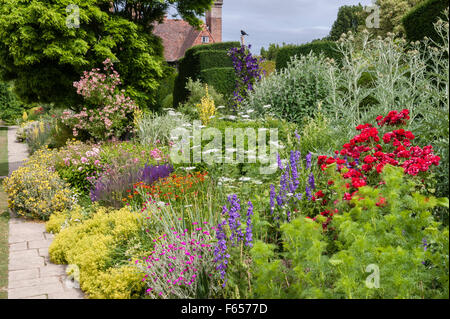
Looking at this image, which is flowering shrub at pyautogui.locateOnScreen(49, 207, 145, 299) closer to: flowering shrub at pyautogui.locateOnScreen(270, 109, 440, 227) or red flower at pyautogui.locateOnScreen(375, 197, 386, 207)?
flowering shrub at pyautogui.locateOnScreen(270, 109, 440, 227)

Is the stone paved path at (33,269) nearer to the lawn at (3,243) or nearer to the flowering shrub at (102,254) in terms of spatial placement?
the lawn at (3,243)

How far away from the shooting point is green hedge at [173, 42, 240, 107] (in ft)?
53.1

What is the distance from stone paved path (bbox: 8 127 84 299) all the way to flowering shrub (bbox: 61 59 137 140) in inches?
187

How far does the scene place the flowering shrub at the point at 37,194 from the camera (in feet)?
A: 20.3

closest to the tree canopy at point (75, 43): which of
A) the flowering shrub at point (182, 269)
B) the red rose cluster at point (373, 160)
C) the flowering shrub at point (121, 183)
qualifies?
the flowering shrub at point (121, 183)

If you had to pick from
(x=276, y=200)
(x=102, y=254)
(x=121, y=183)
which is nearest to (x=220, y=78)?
(x=121, y=183)

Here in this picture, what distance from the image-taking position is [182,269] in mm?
3154

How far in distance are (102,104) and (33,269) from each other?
7.30m

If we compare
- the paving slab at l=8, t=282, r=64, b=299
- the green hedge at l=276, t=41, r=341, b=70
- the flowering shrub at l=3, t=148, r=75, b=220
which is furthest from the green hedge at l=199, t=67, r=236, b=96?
the paving slab at l=8, t=282, r=64, b=299

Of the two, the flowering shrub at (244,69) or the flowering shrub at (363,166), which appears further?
the flowering shrub at (244,69)

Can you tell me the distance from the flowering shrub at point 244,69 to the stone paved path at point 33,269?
6.94 meters

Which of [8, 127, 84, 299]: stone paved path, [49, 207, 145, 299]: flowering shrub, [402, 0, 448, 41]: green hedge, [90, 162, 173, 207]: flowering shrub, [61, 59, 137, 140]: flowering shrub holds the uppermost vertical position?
[402, 0, 448, 41]: green hedge

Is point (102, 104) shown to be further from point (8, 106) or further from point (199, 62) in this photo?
point (8, 106)
